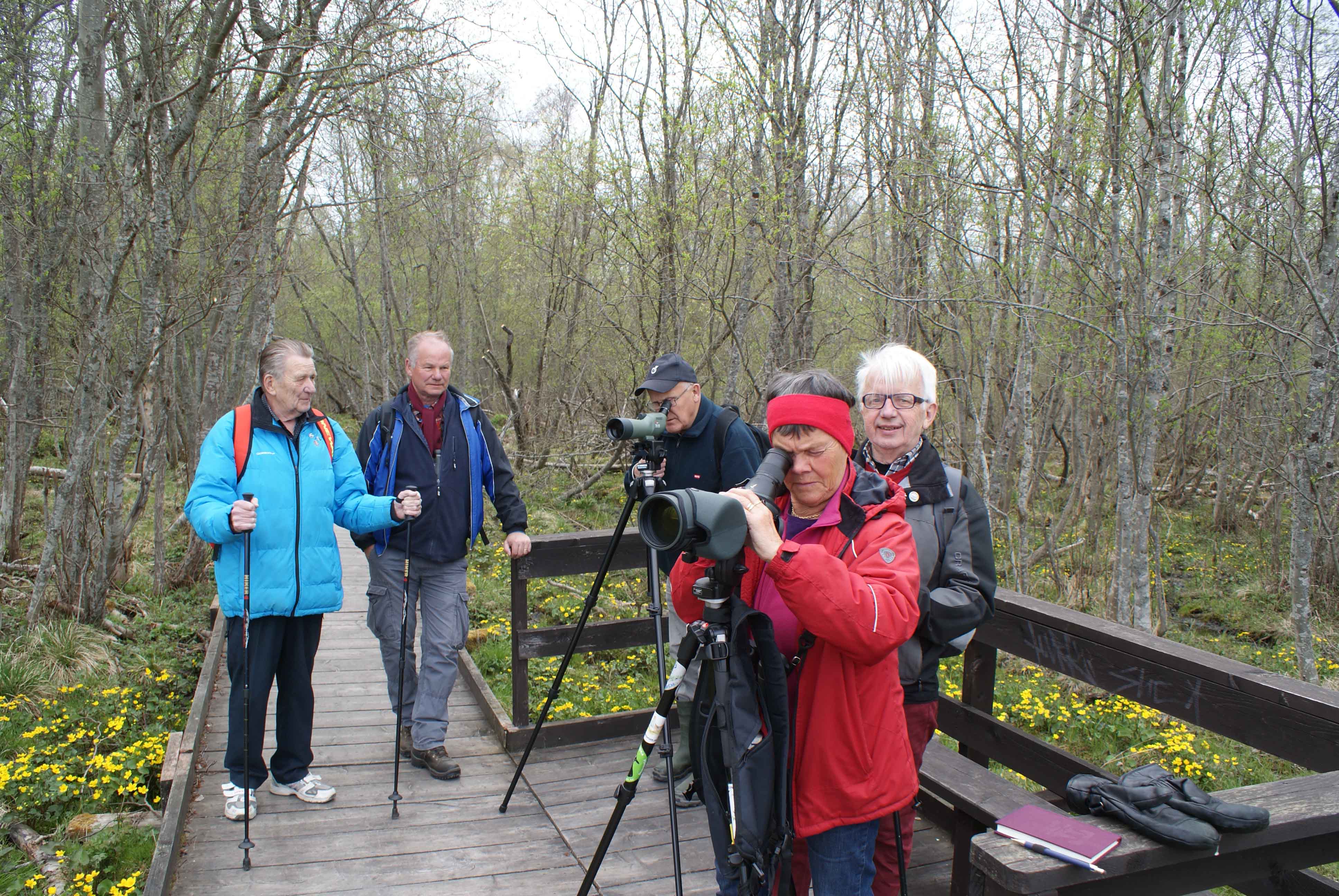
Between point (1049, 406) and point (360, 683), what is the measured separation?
361 inches

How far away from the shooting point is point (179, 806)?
3293 millimetres

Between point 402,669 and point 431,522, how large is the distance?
2.00 feet

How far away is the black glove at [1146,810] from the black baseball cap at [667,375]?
2.27 metres

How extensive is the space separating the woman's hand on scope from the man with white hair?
1.54ft

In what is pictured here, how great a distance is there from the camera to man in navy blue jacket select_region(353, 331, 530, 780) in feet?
12.4

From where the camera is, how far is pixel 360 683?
5219 mm

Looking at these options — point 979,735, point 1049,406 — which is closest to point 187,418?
point 1049,406

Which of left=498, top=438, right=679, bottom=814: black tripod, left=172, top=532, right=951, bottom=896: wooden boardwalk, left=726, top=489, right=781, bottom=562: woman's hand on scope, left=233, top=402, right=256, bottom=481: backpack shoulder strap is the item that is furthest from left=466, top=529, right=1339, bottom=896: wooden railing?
left=233, top=402, right=256, bottom=481: backpack shoulder strap

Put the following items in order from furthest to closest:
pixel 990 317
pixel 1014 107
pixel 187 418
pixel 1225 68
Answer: pixel 187 418 → pixel 990 317 → pixel 1225 68 → pixel 1014 107

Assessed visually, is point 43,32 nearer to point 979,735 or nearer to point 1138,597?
point 979,735

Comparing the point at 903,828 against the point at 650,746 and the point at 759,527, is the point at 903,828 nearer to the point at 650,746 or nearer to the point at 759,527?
the point at 650,746

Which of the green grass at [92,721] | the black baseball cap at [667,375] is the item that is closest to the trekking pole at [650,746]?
the black baseball cap at [667,375]

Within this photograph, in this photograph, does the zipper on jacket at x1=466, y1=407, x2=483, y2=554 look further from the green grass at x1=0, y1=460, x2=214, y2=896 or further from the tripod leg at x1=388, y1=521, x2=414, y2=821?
the green grass at x1=0, y1=460, x2=214, y2=896

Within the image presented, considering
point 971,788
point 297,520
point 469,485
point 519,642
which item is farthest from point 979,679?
point 297,520
